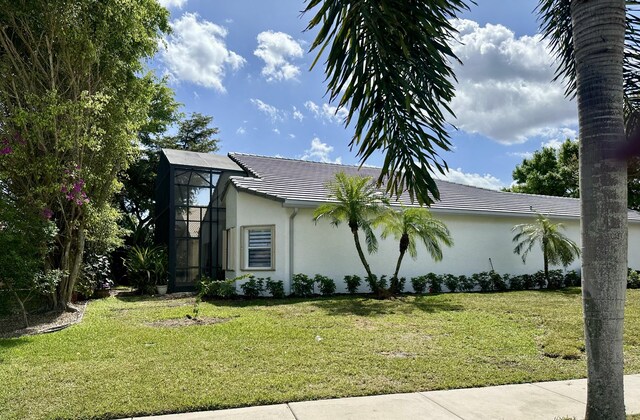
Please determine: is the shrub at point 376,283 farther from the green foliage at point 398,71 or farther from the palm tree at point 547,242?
the green foliage at point 398,71

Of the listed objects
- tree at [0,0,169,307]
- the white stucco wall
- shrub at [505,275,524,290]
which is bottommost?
shrub at [505,275,524,290]

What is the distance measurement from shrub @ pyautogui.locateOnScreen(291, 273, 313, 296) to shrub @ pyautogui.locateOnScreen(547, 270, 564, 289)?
10.1 m

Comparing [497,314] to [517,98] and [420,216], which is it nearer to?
[420,216]

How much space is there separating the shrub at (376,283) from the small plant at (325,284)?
4.15 feet

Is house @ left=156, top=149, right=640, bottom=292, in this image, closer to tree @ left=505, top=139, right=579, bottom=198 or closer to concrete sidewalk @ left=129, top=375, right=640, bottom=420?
concrete sidewalk @ left=129, top=375, right=640, bottom=420

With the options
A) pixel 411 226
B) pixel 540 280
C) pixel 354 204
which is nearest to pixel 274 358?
pixel 354 204

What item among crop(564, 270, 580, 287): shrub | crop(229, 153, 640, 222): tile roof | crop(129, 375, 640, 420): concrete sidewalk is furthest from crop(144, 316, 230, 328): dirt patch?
crop(564, 270, 580, 287): shrub

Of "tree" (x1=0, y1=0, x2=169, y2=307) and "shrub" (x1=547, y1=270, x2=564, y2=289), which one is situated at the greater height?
"tree" (x1=0, y1=0, x2=169, y2=307)

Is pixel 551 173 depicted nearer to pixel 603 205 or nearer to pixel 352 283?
pixel 352 283

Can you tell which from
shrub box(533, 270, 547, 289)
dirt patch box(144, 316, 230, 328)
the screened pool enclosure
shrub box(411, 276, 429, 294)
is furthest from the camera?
shrub box(533, 270, 547, 289)

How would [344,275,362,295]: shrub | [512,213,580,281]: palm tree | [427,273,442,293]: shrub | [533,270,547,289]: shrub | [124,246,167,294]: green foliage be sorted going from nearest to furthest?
[344,275,362,295]: shrub → [427,273,442,293]: shrub → [124,246,167,294]: green foliage → [512,213,580,281]: palm tree → [533,270,547,289]: shrub

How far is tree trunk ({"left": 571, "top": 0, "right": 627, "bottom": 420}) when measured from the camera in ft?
10.7

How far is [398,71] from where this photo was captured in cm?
396

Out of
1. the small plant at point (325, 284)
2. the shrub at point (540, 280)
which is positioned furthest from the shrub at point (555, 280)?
the small plant at point (325, 284)
